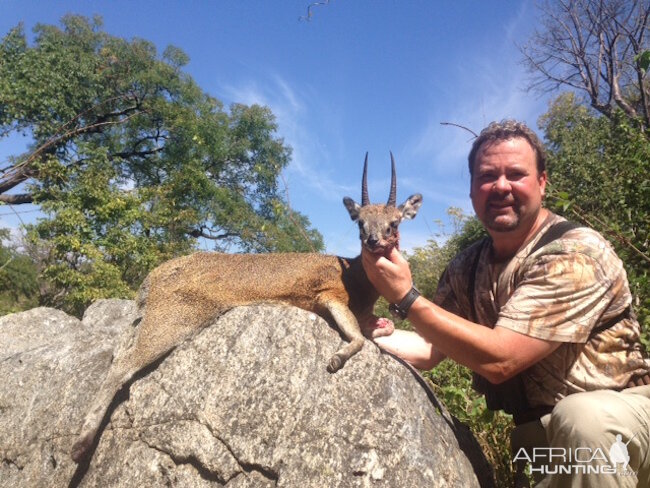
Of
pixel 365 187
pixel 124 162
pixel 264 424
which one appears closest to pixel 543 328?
pixel 264 424

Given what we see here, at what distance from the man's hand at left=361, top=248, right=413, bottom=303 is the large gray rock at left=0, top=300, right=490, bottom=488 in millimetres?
579

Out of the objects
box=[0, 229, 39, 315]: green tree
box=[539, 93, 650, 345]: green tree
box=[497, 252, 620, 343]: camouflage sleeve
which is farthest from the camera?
box=[0, 229, 39, 315]: green tree

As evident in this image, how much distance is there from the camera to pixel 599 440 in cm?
331

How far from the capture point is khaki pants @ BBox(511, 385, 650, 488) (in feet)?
10.8

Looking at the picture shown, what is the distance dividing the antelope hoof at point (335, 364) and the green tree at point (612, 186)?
2.51 meters

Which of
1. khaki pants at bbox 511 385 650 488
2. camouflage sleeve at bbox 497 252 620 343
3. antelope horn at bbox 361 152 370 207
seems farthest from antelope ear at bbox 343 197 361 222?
khaki pants at bbox 511 385 650 488

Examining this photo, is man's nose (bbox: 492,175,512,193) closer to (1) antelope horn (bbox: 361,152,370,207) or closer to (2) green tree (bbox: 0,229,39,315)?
(1) antelope horn (bbox: 361,152,370,207)

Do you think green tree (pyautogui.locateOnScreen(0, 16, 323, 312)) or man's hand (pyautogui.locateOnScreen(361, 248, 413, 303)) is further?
green tree (pyautogui.locateOnScreen(0, 16, 323, 312))

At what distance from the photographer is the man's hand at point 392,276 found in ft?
12.5

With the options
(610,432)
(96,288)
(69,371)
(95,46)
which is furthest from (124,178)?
(610,432)

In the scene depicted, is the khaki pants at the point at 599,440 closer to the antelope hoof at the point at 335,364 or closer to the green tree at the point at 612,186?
the green tree at the point at 612,186

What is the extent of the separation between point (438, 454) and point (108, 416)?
2859mm

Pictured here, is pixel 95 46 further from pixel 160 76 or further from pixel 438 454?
pixel 438 454

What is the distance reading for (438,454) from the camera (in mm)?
3547
